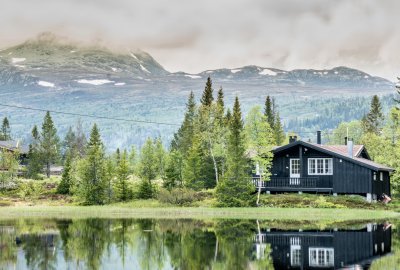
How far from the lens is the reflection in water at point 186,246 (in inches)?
998

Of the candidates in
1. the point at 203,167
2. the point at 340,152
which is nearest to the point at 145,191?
the point at 203,167

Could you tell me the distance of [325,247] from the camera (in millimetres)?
29969

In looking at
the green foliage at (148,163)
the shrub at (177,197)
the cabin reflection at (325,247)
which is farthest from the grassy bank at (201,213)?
the green foliage at (148,163)

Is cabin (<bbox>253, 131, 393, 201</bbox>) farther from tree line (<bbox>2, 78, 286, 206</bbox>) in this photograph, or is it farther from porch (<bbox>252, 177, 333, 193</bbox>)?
tree line (<bbox>2, 78, 286, 206</bbox>)

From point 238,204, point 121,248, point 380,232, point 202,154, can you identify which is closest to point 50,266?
point 121,248

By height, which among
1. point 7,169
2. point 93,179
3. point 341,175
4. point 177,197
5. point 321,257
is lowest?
point 321,257

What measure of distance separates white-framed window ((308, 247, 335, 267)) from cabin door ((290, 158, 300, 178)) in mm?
35278

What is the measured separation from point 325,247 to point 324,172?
34043 mm

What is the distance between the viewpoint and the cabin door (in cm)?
6481

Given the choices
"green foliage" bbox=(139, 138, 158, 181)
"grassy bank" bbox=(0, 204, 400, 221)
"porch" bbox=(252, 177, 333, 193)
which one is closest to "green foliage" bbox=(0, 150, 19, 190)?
"green foliage" bbox=(139, 138, 158, 181)

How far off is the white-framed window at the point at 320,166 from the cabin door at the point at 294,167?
1193 millimetres

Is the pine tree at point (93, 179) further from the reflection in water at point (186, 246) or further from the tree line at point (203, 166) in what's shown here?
the reflection in water at point (186, 246)

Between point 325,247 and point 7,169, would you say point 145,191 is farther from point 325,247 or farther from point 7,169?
point 325,247

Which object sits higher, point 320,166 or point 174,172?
point 320,166
